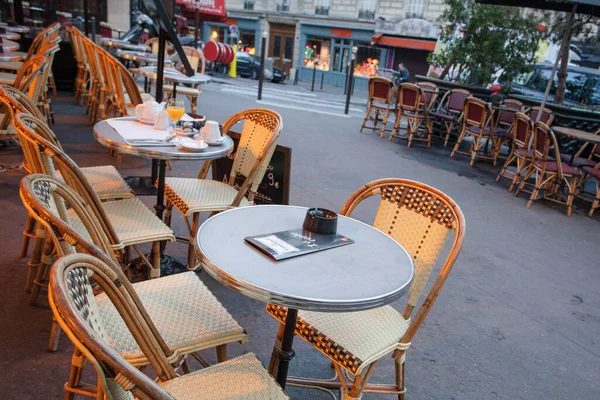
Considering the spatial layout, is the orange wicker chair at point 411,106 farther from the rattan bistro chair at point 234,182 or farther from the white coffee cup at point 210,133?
the white coffee cup at point 210,133

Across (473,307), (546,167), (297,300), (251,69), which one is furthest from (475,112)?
(251,69)

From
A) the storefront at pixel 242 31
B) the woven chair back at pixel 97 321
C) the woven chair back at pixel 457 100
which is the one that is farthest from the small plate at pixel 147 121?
the storefront at pixel 242 31

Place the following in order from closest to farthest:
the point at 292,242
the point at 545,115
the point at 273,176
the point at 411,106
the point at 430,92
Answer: the point at 292,242 → the point at 273,176 → the point at 545,115 → the point at 411,106 → the point at 430,92

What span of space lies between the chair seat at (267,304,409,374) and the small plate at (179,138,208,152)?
103cm

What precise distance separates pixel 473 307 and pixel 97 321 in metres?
2.59

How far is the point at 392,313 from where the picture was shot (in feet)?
6.53

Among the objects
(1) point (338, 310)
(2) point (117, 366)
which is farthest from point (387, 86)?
(2) point (117, 366)

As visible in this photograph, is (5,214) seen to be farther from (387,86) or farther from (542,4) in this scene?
(542,4)

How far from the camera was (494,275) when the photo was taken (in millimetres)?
3576

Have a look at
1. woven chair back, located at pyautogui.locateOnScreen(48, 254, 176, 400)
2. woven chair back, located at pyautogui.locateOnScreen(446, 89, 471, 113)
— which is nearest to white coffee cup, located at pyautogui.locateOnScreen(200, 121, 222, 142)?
woven chair back, located at pyautogui.locateOnScreen(48, 254, 176, 400)

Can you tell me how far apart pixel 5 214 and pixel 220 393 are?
2.77m

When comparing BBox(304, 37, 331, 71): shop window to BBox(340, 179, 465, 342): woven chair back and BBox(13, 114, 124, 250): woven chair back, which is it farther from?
BBox(13, 114, 124, 250): woven chair back

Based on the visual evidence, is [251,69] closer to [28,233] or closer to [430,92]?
[430,92]

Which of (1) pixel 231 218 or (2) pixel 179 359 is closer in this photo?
(2) pixel 179 359
